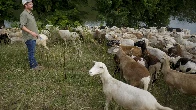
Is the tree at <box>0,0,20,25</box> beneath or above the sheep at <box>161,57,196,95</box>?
beneath

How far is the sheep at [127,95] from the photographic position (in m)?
5.57

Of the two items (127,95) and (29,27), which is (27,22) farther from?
(127,95)

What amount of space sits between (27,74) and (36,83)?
0.68m

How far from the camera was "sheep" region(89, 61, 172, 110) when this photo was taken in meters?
5.57

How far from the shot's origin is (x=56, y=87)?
7.69 m

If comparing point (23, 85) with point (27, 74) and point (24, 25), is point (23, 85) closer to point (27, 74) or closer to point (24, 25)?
point (27, 74)

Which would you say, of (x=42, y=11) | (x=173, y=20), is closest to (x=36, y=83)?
(x=42, y=11)

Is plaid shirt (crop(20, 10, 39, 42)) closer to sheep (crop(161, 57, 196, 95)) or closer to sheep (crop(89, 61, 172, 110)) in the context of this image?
sheep (crop(89, 61, 172, 110))

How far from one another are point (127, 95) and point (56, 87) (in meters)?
2.33

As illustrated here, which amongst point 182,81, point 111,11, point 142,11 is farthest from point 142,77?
point 142,11

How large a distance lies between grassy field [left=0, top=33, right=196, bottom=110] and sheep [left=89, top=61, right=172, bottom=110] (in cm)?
55

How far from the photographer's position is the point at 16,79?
8.14 m

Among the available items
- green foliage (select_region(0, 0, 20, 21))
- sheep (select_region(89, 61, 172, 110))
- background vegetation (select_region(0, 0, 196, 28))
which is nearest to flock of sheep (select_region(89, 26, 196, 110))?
sheep (select_region(89, 61, 172, 110))

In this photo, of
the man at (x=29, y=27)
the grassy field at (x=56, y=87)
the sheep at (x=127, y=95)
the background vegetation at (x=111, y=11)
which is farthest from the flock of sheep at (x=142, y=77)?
the background vegetation at (x=111, y=11)
